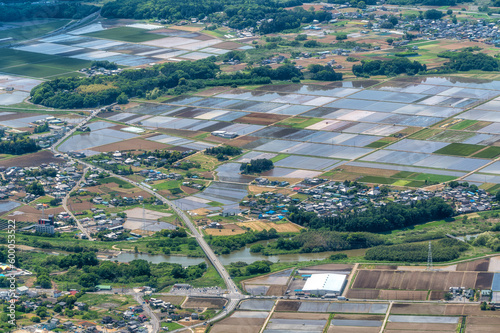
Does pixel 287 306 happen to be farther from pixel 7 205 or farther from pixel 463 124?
pixel 463 124

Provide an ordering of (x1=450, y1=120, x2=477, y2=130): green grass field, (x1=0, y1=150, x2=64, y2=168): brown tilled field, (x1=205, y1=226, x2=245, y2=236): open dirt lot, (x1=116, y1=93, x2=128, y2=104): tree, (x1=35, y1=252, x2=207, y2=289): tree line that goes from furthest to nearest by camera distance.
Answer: (x1=116, y1=93, x2=128, y2=104): tree → (x1=450, y1=120, x2=477, y2=130): green grass field → (x1=0, y1=150, x2=64, y2=168): brown tilled field → (x1=205, y1=226, x2=245, y2=236): open dirt lot → (x1=35, y1=252, x2=207, y2=289): tree line

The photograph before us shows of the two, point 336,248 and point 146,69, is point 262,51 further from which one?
point 336,248

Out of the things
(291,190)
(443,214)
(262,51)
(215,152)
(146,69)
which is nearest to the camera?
(443,214)

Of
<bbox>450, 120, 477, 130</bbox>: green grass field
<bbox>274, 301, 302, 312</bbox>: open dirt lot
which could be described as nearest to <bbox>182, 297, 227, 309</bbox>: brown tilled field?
<bbox>274, 301, 302, 312</bbox>: open dirt lot

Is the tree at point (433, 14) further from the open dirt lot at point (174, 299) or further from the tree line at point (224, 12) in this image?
the open dirt lot at point (174, 299)

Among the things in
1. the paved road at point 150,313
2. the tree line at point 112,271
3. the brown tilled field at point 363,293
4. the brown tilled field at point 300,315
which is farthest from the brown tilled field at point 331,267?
the paved road at point 150,313

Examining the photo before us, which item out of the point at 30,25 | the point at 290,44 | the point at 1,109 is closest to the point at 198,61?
the point at 290,44

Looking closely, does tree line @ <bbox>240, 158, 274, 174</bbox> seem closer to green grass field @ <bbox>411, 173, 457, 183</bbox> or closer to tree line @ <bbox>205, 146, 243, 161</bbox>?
tree line @ <bbox>205, 146, 243, 161</bbox>
